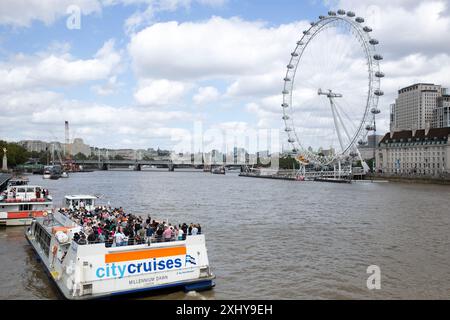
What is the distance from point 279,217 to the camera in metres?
36.3

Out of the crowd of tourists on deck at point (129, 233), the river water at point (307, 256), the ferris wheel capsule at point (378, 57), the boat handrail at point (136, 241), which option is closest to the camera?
the boat handrail at point (136, 241)

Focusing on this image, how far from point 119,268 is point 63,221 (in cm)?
758

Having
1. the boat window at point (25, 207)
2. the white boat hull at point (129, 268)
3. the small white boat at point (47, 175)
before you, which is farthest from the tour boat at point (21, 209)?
the small white boat at point (47, 175)

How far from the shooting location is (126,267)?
13422mm

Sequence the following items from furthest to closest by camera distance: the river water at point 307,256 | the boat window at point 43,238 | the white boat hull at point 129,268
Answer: the boat window at point 43,238 < the river water at point 307,256 < the white boat hull at point 129,268

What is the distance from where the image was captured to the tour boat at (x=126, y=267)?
A: 1296 centimetres

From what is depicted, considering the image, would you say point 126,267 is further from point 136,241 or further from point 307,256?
point 307,256

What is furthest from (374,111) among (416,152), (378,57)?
(416,152)

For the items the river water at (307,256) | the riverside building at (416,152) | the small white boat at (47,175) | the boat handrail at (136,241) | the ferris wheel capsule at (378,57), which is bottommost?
the river water at (307,256)

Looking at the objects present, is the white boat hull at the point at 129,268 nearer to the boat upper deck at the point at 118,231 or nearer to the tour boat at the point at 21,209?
the boat upper deck at the point at 118,231

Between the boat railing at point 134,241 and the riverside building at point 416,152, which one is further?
the riverside building at point 416,152

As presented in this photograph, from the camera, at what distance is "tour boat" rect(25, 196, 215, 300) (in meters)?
13.0
